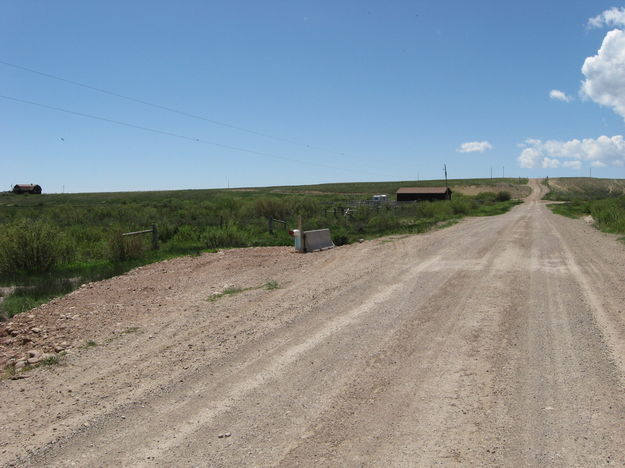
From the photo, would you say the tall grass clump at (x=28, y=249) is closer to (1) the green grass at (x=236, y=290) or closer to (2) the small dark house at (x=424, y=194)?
(1) the green grass at (x=236, y=290)

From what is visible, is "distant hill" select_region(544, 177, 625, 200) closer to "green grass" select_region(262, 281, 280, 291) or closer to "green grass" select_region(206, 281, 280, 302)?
"green grass" select_region(262, 281, 280, 291)

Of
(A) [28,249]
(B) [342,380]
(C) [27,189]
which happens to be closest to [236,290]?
(B) [342,380]

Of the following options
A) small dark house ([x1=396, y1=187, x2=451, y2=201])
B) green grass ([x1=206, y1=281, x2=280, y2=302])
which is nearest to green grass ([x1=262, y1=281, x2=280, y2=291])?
green grass ([x1=206, y1=281, x2=280, y2=302])

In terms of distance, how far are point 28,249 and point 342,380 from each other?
559 inches

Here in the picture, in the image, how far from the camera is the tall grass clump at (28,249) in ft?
53.7

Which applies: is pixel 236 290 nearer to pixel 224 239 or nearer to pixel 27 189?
pixel 224 239

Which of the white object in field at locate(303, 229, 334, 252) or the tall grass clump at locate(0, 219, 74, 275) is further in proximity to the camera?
the white object in field at locate(303, 229, 334, 252)

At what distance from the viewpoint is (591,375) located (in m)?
5.63

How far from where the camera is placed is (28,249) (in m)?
16.5

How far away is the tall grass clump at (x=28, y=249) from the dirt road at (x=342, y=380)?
6.44 m

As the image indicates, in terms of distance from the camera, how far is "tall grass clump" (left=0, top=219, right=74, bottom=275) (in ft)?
53.7

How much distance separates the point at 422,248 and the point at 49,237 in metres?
12.0

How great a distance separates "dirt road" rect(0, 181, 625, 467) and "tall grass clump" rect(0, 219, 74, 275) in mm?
6443

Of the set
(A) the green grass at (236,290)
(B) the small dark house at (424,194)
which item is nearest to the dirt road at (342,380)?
(A) the green grass at (236,290)
